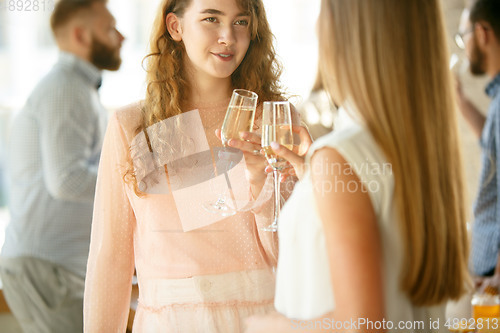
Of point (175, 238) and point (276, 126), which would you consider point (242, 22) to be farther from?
→ point (175, 238)

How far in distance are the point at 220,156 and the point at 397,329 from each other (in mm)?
448

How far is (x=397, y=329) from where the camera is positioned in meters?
0.76

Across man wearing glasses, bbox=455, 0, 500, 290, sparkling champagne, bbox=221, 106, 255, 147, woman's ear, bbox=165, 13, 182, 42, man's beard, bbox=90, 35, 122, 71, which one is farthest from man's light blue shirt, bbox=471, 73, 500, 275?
man's beard, bbox=90, 35, 122, 71

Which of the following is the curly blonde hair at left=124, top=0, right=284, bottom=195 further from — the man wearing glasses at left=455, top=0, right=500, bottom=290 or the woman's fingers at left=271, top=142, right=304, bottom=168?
the man wearing glasses at left=455, top=0, right=500, bottom=290

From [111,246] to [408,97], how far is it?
61 centimetres

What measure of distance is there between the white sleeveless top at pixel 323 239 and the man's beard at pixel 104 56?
0.59m

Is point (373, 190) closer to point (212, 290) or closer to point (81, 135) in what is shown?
point (212, 290)

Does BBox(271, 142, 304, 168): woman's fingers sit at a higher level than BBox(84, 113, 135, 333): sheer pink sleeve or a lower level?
higher

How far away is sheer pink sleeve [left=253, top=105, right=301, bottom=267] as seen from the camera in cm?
97

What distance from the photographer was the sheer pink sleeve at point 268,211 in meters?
0.97

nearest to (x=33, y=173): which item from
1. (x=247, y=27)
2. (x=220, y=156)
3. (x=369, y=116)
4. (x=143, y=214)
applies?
(x=143, y=214)

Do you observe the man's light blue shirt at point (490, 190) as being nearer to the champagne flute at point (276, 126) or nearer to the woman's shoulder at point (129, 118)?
the champagne flute at point (276, 126)

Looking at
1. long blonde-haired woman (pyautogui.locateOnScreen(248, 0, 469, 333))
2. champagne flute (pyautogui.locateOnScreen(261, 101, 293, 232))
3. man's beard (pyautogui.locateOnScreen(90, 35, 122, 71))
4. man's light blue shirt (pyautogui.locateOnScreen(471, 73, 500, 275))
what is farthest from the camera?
man's beard (pyautogui.locateOnScreen(90, 35, 122, 71))

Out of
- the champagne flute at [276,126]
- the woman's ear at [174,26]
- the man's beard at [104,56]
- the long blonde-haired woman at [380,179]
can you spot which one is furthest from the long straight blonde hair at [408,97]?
the man's beard at [104,56]
